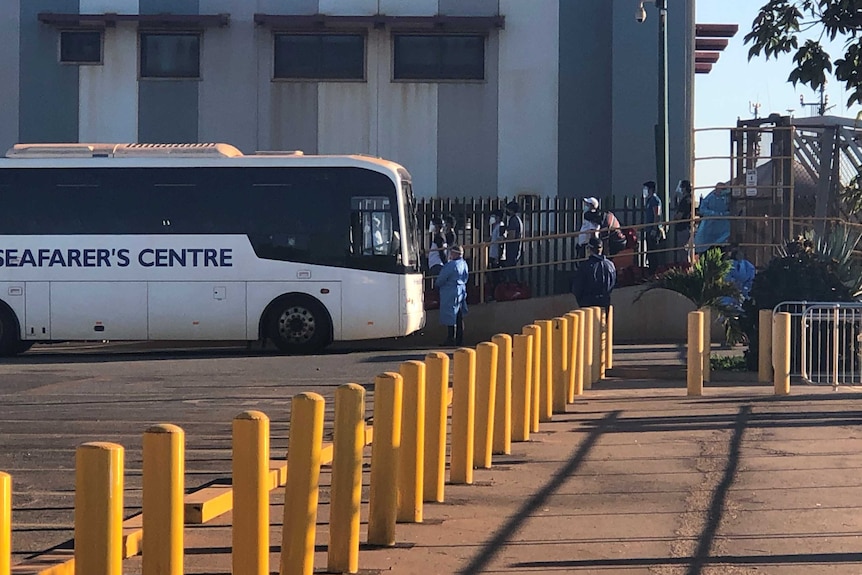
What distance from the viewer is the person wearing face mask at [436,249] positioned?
82.2 feet

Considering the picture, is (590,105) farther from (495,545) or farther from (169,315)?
(495,545)

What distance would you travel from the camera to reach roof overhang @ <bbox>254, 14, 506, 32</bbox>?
96.2ft

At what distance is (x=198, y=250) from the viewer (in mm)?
21188

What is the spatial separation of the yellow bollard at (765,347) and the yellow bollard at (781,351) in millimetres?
767

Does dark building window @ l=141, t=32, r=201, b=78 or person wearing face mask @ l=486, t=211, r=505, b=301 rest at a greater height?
dark building window @ l=141, t=32, r=201, b=78

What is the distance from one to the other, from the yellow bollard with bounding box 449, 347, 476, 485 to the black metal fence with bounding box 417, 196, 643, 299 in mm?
15859

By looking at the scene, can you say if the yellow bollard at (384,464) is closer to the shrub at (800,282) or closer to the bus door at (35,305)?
the shrub at (800,282)

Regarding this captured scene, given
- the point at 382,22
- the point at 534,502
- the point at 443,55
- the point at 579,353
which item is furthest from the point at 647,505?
the point at 443,55

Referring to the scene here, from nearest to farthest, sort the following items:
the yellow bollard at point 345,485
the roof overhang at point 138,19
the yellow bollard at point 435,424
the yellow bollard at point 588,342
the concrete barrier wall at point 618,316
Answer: the yellow bollard at point 345,485 → the yellow bollard at point 435,424 → the yellow bollard at point 588,342 → the concrete barrier wall at point 618,316 → the roof overhang at point 138,19

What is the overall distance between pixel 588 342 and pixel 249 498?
9285mm

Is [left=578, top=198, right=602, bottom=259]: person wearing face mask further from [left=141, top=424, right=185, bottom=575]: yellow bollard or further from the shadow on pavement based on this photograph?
[left=141, top=424, right=185, bottom=575]: yellow bollard

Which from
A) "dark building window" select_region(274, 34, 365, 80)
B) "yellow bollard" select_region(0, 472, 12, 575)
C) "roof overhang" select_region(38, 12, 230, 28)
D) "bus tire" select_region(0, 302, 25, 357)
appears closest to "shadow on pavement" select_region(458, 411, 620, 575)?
"yellow bollard" select_region(0, 472, 12, 575)

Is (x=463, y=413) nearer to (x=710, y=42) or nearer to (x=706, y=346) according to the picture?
(x=706, y=346)

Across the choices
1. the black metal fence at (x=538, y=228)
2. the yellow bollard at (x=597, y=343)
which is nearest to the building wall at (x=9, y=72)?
the black metal fence at (x=538, y=228)
